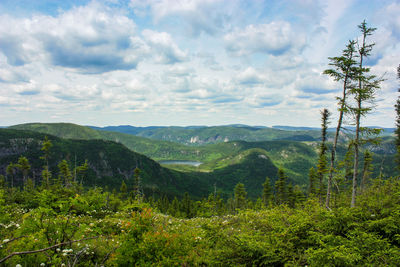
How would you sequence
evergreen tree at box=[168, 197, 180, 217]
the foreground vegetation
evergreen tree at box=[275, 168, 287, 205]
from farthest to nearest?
evergreen tree at box=[168, 197, 180, 217]
evergreen tree at box=[275, 168, 287, 205]
the foreground vegetation

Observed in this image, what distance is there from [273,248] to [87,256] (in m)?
6.95

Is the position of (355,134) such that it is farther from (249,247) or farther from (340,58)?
(249,247)

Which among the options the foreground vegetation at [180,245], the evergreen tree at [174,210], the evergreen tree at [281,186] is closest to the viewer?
the foreground vegetation at [180,245]

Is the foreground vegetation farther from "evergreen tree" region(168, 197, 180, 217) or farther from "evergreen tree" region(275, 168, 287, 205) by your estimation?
"evergreen tree" region(168, 197, 180, 217)

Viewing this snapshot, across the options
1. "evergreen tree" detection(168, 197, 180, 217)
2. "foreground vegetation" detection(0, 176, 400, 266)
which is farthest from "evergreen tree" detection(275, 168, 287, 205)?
"foreground vegetation" detection(0, 176, 400, 266)

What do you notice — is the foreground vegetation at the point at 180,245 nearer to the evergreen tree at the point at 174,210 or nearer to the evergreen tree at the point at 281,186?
the evergreen tree at the point at 281,186

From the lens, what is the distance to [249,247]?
6.58 meters

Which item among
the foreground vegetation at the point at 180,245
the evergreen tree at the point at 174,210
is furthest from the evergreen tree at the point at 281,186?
the foreground vegetation at the point at 180,245

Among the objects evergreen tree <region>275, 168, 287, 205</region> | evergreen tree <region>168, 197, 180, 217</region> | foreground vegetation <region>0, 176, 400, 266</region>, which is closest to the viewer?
foreground vegetation <region>0, 176, 400, 266</region>

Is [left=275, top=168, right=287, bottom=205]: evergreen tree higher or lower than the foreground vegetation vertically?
lower

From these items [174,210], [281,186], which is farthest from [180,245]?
[174,210]

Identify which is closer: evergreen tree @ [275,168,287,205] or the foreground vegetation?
the foreground vegetation

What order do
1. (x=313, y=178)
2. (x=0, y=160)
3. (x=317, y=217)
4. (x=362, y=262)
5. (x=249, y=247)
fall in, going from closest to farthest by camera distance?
(x=362, y=262) < (x=249, y=247) < (x=317, y=217) < (x=313, y=178) < (x=0, y=160)

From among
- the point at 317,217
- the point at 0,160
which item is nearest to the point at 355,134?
the point at 317,217
